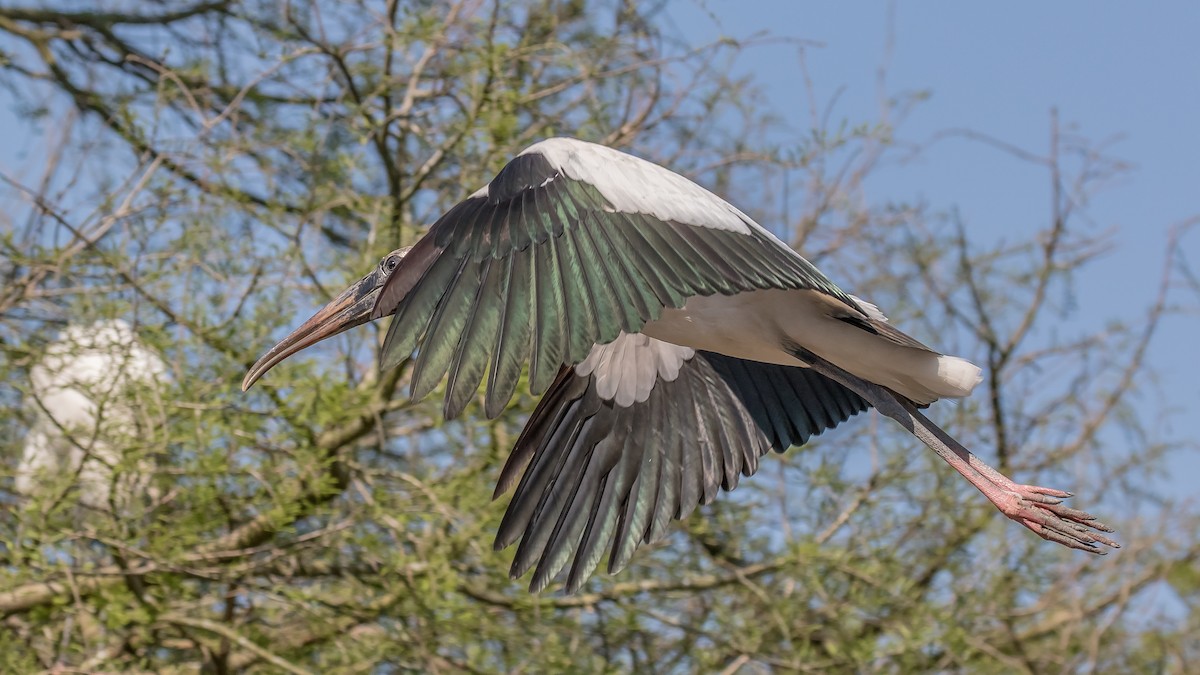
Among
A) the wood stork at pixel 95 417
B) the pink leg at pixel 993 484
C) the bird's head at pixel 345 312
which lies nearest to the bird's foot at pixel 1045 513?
the pink leg at pixel 993 484

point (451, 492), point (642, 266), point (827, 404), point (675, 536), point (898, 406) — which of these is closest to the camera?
point (642, 266)

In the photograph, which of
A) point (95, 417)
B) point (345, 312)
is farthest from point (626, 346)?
point (95, 417)

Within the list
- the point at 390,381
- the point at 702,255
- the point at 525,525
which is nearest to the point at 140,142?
the point at 390,381

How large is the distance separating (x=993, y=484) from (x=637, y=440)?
3.39 ft

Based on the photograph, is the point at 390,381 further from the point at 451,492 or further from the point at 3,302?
the point at 3,302

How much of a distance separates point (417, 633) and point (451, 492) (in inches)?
19.1

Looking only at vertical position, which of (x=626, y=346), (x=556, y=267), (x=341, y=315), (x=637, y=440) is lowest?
(x=556, y=267)

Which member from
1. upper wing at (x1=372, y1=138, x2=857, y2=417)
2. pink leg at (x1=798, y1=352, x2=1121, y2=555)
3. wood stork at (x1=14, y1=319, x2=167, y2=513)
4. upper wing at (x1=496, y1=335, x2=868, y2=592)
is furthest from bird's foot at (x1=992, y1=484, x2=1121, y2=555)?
wood stork at (x1=14, y1=319, x2=167, y2=513)

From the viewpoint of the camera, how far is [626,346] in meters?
4.65

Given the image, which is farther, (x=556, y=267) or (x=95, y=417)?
(x=95, y=417)

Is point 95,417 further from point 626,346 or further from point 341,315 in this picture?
point 626,346

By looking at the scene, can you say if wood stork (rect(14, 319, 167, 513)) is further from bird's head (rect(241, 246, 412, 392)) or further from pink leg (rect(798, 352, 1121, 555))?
pink leg (rect(798, 352, 1121, 555))

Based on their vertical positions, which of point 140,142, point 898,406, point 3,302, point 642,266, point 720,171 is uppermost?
point 720,171

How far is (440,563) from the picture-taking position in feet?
15.4
